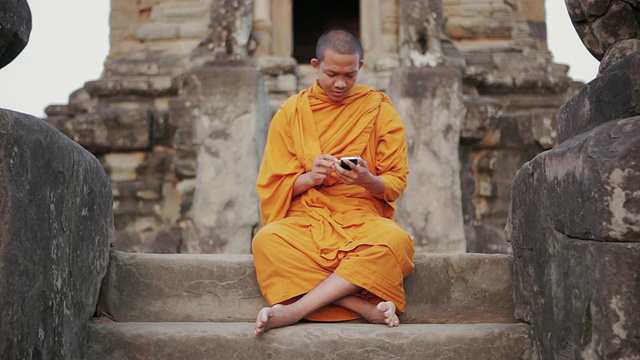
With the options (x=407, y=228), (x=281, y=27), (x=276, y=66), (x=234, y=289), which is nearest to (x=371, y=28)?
(x=281, y=27)

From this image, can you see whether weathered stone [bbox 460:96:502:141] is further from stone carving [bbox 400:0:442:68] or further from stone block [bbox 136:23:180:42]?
Answer: stone block [bbox 136:23:180:42]

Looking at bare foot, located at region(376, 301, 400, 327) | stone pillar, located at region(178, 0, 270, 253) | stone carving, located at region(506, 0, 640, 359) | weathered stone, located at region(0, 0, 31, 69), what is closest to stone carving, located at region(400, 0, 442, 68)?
stone pillar, located at region(178, 0, 270, 253)

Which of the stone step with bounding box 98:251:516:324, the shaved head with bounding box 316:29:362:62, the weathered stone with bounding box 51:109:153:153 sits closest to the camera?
the stone step with bounding box 98:251:516:324

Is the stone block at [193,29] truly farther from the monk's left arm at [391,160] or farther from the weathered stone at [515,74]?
the monk's left arm at [391,160]

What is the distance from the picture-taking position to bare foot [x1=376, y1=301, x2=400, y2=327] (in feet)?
8.13

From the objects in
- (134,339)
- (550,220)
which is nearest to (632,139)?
(550,220)

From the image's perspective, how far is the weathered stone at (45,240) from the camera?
Result: 5.79ft

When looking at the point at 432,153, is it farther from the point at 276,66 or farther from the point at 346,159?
the point at 276,66

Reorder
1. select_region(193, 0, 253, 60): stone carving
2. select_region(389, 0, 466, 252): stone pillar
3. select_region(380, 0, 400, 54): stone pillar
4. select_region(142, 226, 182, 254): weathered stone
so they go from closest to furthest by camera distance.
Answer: select_region(389, 0, 466, 252): stone pillar → select_region(193, 0, 253, 60): stone carving → select_region(142, 226, 182, 254): weathered stone → select_region(380, 0, 400, 54): stone pillar

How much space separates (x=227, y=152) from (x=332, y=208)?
212 centimetres

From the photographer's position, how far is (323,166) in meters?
2.86

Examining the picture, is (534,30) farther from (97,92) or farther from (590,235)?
(590,235)

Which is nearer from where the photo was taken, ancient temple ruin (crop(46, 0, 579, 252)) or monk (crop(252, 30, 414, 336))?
monk (crop(252, 30, 414, 336))

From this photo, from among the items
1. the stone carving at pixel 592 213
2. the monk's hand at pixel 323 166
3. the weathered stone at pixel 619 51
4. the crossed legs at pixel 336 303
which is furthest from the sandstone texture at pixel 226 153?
the weathered stone at pixel 619 51
